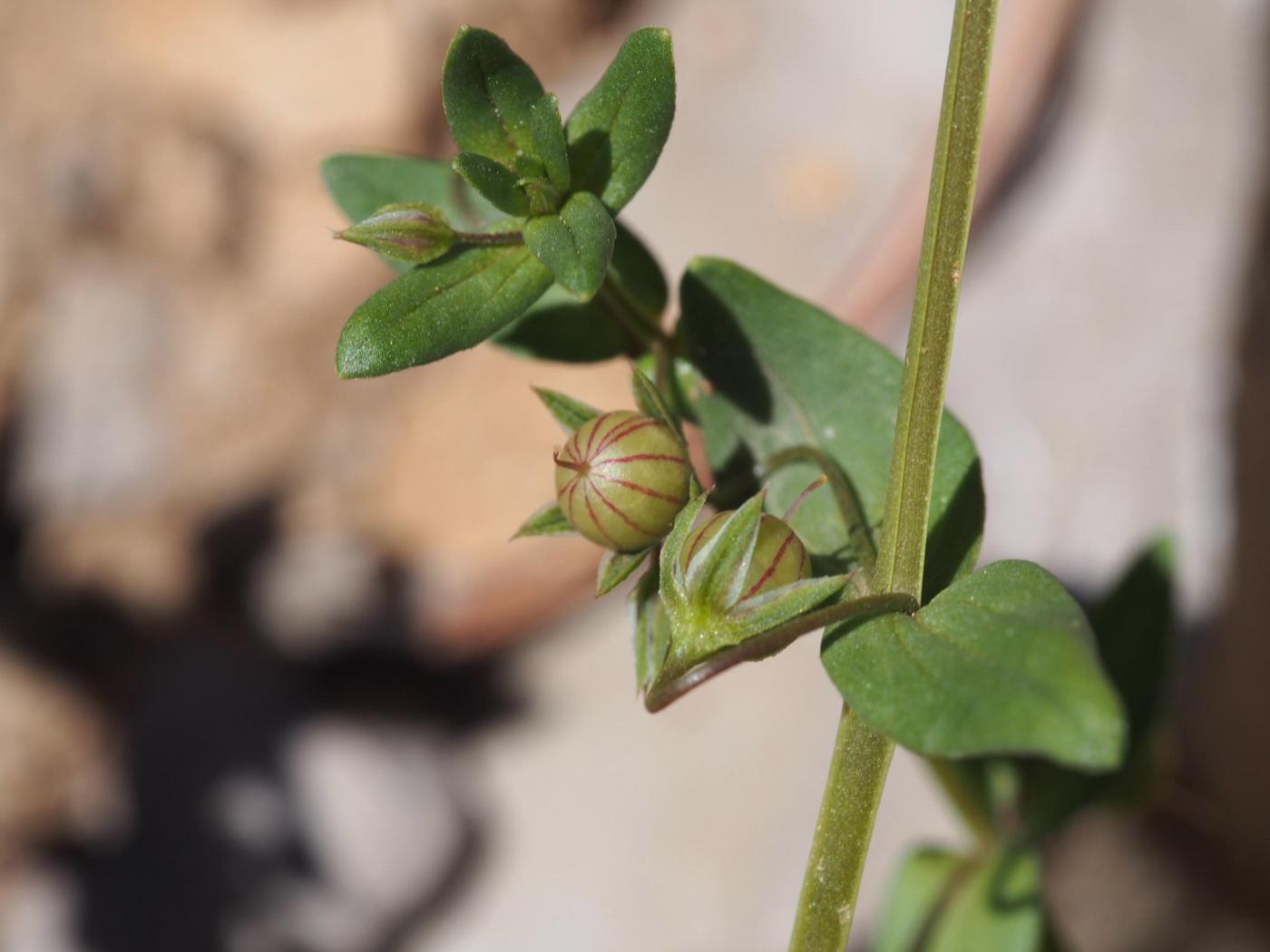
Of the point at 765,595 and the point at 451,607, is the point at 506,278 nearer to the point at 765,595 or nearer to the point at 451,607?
the point at 765,595

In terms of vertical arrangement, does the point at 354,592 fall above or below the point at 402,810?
above

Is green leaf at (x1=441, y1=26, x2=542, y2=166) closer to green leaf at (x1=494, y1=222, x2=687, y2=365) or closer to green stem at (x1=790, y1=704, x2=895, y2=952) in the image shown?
green leaf at (x1=494, y1=222, x2=687, y2=365)

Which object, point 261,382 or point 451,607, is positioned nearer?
point 451,607

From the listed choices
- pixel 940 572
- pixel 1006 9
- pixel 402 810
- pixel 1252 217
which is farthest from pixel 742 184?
pixel 940 572

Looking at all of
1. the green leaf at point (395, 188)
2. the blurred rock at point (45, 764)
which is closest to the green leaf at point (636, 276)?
the green leaf at point (395, 188)

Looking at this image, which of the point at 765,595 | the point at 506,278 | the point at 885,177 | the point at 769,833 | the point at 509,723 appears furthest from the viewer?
the point at 885,177

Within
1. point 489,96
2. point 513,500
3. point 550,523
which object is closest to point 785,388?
point 550,523

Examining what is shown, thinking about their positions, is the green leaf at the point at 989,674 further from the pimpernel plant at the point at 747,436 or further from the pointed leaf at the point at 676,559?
the pointed leaf at the point at 676,559
